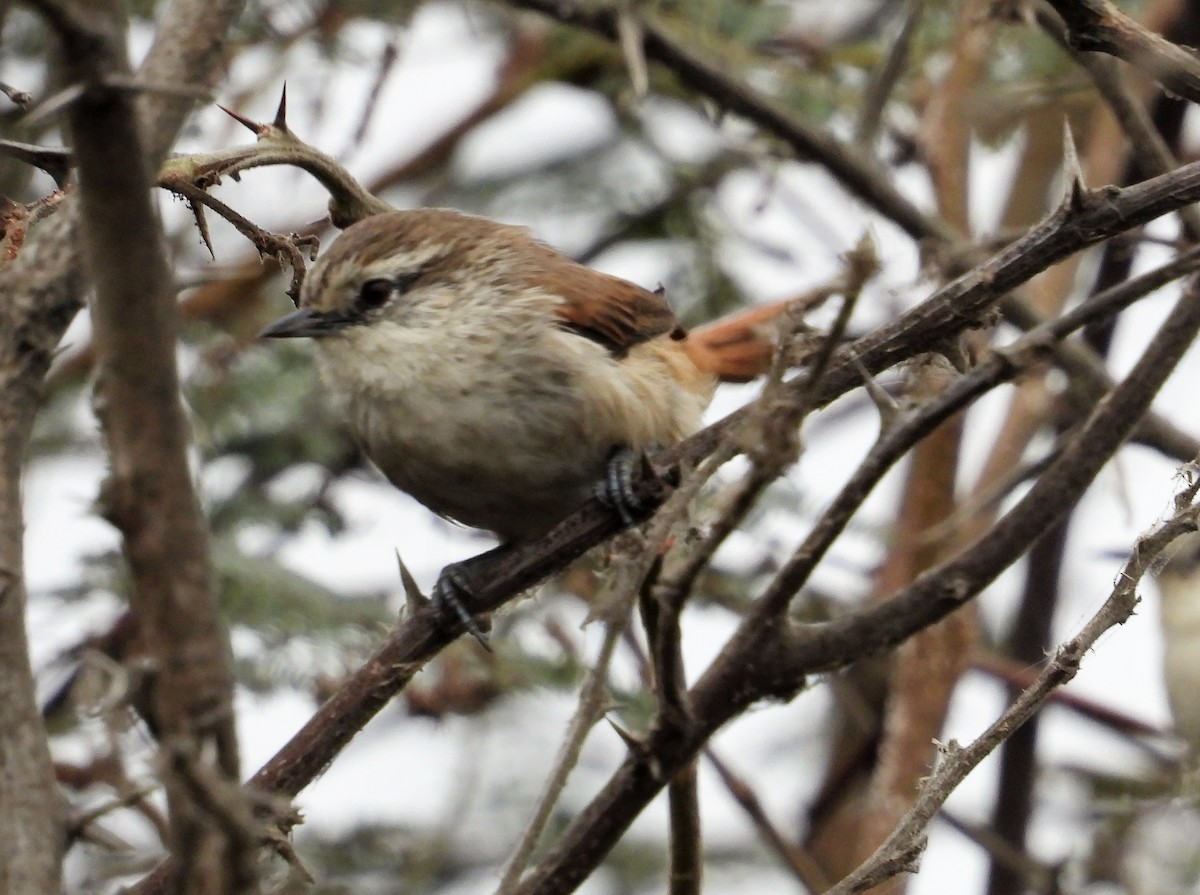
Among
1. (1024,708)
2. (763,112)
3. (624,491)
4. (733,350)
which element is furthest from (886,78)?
(1024,708)

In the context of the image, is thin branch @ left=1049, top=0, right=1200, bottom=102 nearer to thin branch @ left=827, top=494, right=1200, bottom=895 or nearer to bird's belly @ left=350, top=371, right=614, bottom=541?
thin branch @ left=827, top=494, right=1200, bottom=895

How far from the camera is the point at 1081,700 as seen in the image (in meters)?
5.95

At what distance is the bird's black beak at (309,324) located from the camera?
413 centimetres

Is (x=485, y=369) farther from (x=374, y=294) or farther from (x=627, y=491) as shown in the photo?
(x=627, y=491)

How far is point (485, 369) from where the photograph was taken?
4039 millimetres

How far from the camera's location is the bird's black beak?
13.5ft

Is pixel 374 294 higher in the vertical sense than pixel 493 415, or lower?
higher

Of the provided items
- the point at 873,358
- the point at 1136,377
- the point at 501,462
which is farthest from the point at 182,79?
the point at 501,462

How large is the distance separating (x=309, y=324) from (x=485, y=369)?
1.60 ft

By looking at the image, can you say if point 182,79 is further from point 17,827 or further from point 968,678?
point 968,678

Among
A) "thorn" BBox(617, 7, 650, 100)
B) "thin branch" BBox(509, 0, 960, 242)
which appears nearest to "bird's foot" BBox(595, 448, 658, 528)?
"thorn" BBox(617, 7, 650, 100)

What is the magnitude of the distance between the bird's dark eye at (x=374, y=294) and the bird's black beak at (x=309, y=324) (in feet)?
0.19

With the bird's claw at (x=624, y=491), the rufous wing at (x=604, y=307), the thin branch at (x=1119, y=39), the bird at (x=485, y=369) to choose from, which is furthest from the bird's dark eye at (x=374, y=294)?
the thin branch at (x=1119, y=39)

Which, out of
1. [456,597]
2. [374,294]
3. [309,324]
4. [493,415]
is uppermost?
[374,294]
